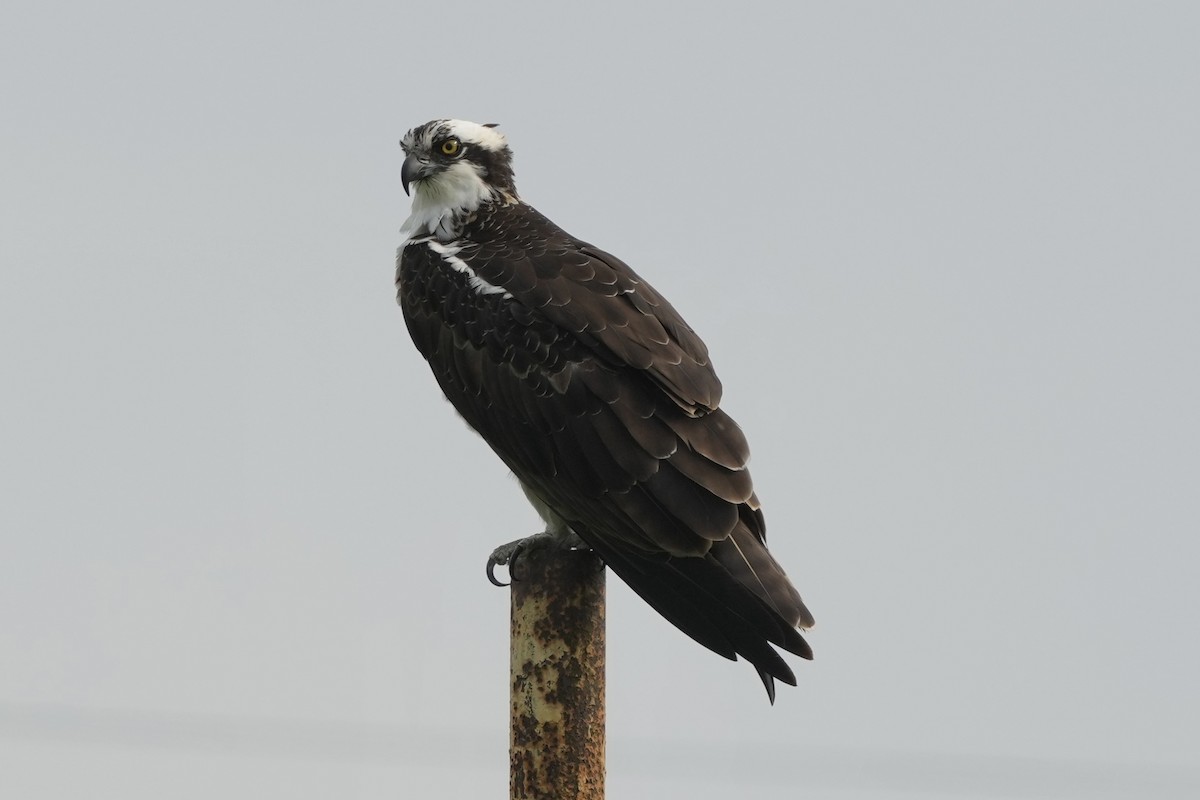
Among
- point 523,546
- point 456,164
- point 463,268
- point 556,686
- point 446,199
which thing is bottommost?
point 556,686

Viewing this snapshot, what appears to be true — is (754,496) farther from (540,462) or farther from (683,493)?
(540,462)

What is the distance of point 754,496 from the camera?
611cm

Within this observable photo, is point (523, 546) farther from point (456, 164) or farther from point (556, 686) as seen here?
point (456, 164)

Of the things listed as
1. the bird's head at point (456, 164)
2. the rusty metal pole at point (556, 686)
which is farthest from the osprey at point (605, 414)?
the rusty metal pole at point (556, 686)

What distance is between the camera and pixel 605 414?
627 cm

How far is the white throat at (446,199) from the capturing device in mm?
7797

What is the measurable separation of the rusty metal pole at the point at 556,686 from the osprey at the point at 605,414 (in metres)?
0.55

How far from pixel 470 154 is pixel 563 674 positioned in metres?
3.69

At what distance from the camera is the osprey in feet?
18.9

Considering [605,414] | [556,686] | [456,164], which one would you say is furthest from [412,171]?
[556,686]

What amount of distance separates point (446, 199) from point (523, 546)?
7.97 feet

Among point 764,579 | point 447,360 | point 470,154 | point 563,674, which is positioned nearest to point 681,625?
point 764,579

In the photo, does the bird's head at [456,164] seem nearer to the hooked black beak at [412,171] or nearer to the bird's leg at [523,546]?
the hooked black beak at [412,171]

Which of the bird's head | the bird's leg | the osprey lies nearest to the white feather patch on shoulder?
the osprey
